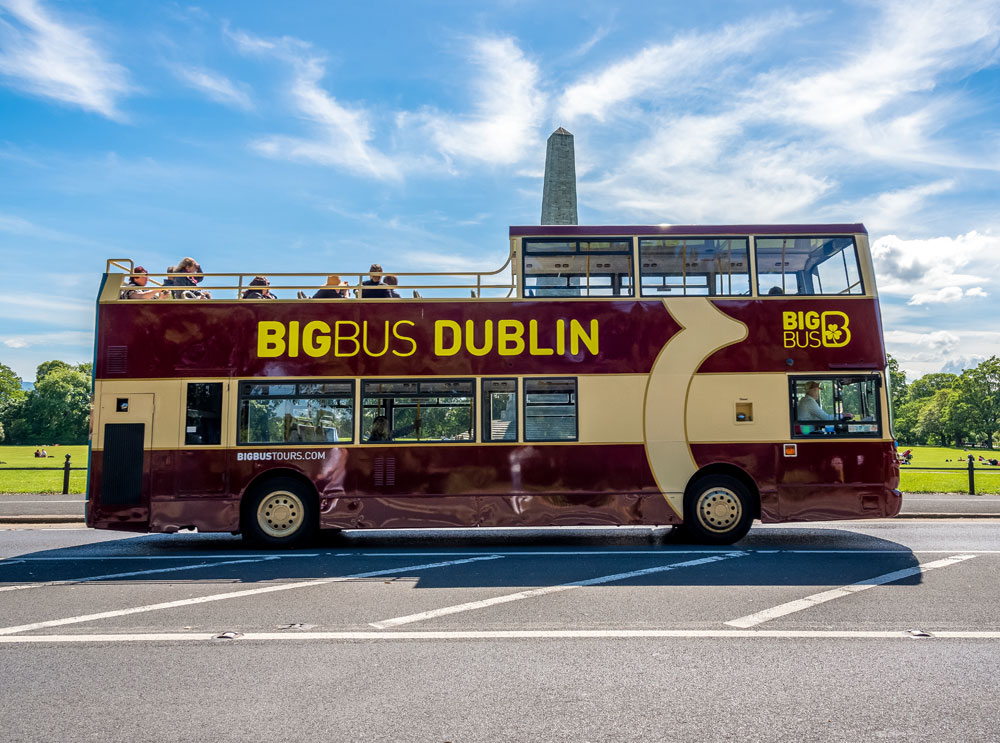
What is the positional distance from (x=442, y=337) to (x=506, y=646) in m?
5.53

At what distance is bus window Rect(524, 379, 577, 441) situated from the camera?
972 centimetres

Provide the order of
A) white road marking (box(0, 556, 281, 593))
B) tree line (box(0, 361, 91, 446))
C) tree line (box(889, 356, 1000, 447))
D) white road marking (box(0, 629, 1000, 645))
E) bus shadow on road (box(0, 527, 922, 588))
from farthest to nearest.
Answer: tree line (box(889, 356, 1000, 447))
tree line (box(0, 361, 91, 446))
bus shadow on road (box(0, 527, 922, 588))
white road marking (box(0, 556, 281, 593))
white road marking (box(0, 629, 1000, 645))

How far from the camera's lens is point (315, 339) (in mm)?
9758

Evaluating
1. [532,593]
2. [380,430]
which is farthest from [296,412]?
[532,593]

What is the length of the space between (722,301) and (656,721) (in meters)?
7.10

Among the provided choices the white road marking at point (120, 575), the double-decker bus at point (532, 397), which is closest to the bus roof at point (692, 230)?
the double-decker bus at point (532, 397)

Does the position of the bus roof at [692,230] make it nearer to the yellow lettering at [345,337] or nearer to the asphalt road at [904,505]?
the yellow lettering at [345,337]

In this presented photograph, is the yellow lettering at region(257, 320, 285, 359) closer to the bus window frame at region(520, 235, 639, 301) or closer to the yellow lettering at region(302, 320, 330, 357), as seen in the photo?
the yellow lettering at region(302, 320, 330, 357)

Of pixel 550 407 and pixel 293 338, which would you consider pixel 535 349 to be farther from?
pixel 293 338

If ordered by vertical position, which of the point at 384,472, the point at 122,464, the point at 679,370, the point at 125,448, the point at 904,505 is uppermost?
the point at 679,370

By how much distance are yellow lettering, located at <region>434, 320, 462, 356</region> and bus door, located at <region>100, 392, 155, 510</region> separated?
3.91m

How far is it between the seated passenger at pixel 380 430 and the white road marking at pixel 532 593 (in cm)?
375

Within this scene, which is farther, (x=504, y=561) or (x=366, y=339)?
(x=366, y=339)

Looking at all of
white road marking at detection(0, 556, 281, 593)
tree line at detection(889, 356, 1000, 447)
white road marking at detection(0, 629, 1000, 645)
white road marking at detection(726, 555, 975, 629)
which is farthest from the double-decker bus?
tree line at detection(889, 356, 1000, 447)
